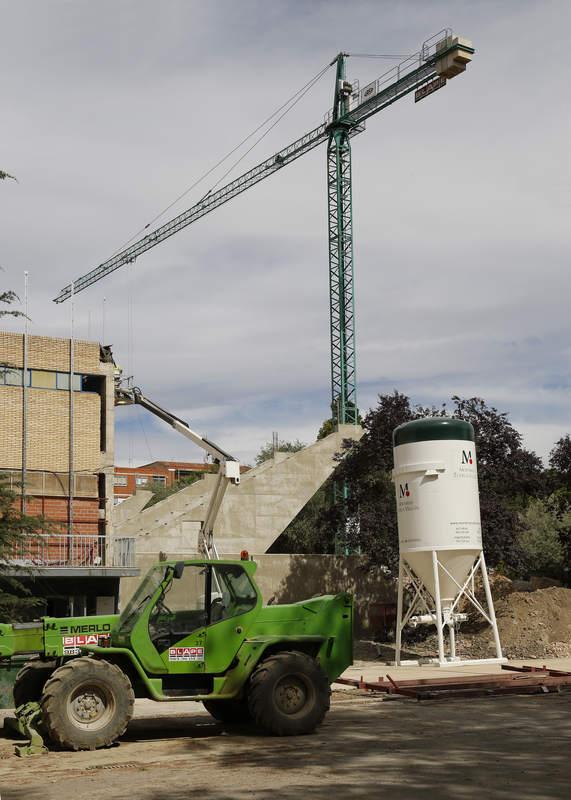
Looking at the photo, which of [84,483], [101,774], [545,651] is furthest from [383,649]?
[101,774]

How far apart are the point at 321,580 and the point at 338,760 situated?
28421mm

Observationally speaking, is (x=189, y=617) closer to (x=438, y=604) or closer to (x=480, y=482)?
(x=438, y=604)

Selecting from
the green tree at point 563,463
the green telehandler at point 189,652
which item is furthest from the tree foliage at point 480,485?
the green telehandler at point 189,652

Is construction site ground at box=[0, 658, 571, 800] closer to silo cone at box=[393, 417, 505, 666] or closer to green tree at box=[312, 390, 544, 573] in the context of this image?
silo cone at box=[393, 417, 505, 666]

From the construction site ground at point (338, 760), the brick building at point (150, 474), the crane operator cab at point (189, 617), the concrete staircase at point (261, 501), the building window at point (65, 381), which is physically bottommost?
the construction site ground at point (338, 760)

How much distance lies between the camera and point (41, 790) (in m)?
10.6

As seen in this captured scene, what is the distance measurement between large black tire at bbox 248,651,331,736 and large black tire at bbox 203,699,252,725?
4.54ft

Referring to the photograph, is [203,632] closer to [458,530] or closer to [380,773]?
[380,773]

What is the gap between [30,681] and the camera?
14.5 m

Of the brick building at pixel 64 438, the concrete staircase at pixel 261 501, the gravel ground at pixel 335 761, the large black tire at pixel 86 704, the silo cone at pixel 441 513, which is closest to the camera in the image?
Result: the gravel ground at pixel 335 761

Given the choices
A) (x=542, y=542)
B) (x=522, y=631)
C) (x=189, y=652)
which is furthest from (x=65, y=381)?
(x=189, y=652)

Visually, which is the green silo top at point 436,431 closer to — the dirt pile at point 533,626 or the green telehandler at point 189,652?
the dirt pile at point 533,626

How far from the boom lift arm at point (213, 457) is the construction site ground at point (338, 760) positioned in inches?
680

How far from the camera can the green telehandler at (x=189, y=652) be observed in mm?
13805
